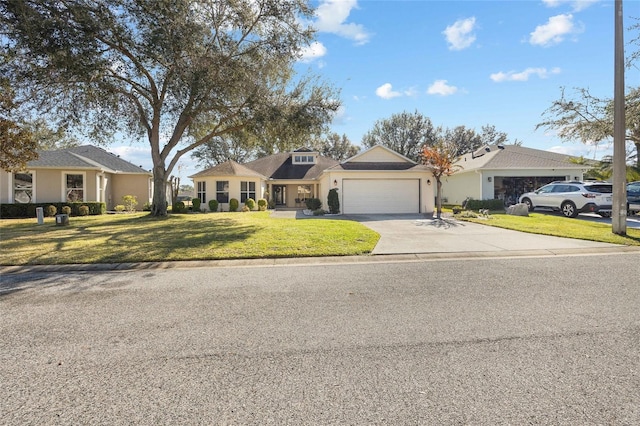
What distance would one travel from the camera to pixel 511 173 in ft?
75.9

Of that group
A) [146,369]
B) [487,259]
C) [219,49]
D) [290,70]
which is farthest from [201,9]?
[146,369]

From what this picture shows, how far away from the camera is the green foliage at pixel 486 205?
21828 mm

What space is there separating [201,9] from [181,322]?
47.1 ft

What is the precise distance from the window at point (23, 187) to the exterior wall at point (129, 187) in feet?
16.1

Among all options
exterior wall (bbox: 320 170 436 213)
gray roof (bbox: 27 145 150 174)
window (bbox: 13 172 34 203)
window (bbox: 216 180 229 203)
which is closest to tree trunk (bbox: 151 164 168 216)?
gray roof (bbox: 27 145 150 174)

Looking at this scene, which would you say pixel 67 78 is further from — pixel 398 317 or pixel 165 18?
pixel 398 317

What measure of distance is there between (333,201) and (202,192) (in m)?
11.0

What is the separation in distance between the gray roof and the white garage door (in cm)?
1542

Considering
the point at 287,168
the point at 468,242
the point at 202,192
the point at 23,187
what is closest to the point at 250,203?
the point at 202,192

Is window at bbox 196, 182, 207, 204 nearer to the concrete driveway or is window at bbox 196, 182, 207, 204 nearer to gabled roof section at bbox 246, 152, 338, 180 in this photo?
gabled roof section at bbox 246, 152, 338, 180

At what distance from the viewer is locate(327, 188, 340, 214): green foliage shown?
2030 centimetres

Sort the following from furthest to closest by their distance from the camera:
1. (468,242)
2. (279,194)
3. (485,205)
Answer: (279,194)
(485,205)
(468,242)

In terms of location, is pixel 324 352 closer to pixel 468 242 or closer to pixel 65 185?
pixel 468 242

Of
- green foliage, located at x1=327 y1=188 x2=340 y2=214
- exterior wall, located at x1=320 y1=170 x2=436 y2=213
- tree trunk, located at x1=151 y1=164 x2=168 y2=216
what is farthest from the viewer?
exterior wall, located at x1=320 y1=170 x2=436 y2=213
